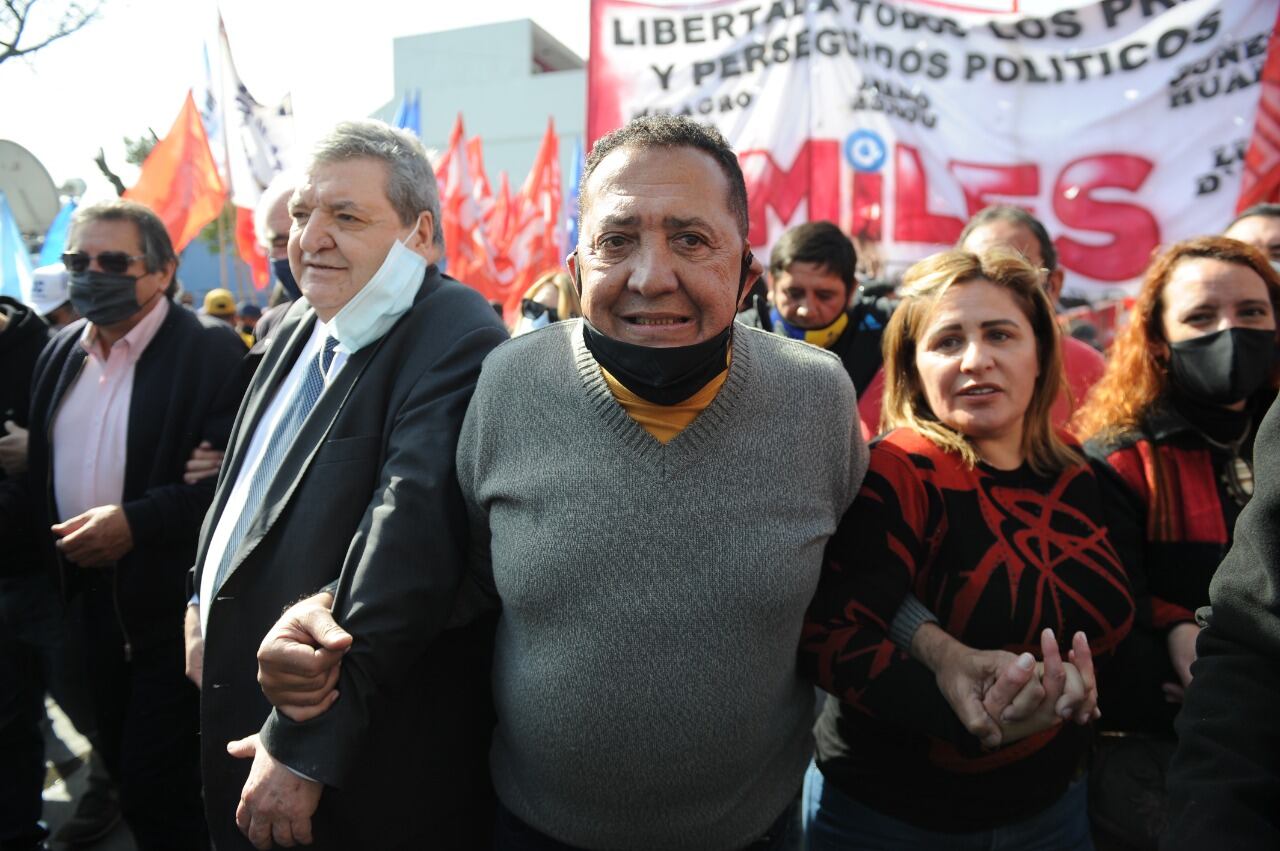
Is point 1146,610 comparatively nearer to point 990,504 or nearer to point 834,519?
point 990,504

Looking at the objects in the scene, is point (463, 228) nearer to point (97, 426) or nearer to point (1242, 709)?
point (97, 426)

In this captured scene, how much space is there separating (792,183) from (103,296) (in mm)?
3703

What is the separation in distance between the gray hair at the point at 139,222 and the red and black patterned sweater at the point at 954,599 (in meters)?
2.69

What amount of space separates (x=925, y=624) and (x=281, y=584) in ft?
4.00

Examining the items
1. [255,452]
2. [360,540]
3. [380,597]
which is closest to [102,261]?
[255,452]

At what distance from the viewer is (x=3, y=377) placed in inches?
136

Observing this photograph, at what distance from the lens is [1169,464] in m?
1.99

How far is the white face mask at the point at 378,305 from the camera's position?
178cm

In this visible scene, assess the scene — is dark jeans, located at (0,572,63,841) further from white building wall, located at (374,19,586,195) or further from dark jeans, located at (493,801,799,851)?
white building wall, located at (374,19,586,195)

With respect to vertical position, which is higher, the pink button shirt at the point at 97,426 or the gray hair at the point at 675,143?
the gray hair at the point at 675,143

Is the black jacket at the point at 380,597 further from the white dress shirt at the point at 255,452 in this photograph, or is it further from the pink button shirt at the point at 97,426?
the pink button shirt at the point at 97,426

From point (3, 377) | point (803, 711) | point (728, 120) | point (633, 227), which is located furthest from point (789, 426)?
point (728, 120)

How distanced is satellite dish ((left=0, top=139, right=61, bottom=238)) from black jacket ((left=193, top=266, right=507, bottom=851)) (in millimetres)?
10014

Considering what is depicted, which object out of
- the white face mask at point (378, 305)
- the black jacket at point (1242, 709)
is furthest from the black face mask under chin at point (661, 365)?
the black jacket at point (1242, 709)
